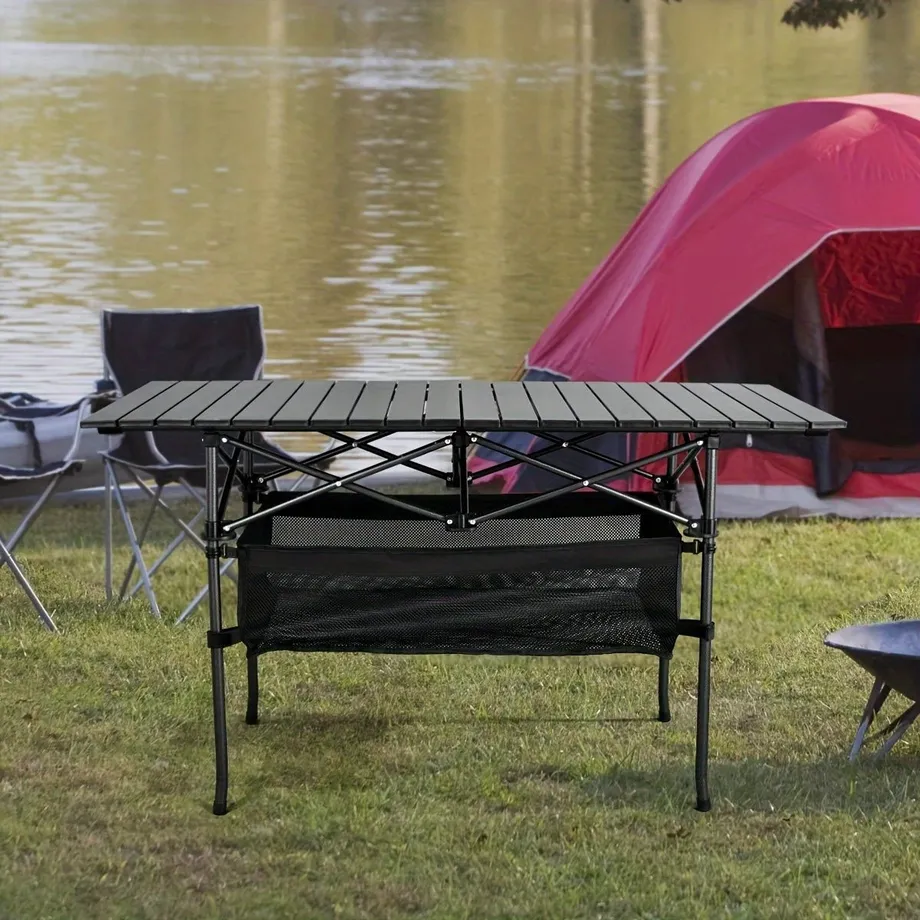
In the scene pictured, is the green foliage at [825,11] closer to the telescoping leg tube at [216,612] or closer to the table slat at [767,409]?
the table slat at [767,409]

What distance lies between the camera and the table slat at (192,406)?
7.76 ft

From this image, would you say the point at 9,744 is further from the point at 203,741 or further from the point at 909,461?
the point at 909,461

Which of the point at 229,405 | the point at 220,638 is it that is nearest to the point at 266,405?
the point at 229,405

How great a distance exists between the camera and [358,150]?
21906mm

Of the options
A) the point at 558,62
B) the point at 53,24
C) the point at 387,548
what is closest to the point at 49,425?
the point at 387,548

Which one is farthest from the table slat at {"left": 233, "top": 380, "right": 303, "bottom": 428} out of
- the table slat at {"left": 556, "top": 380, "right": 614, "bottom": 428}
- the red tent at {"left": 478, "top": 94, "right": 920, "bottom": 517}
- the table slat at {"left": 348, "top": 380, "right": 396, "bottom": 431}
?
the red tent at {"left": 478, "top": 94, "right": 920, "bottom": 517}

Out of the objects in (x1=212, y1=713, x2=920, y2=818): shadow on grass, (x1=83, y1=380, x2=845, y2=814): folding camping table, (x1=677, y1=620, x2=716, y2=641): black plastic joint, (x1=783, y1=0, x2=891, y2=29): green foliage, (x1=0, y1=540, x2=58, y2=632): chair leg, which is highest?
(x1=783, y1=0, x2=891, y2=29): green foliage

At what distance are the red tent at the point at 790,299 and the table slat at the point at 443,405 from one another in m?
2.02

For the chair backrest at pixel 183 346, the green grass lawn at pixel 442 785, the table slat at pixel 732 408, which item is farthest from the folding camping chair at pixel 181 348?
the table slat at pixel 732 408

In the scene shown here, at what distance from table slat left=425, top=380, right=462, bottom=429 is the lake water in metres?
5.62

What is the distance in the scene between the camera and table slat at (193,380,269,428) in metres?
2.37

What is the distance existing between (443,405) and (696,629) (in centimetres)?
59

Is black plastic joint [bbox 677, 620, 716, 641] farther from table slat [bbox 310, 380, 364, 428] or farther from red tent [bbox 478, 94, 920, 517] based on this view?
red tent [bbox 478, 94, 920, 517]

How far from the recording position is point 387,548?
2.58 metres
